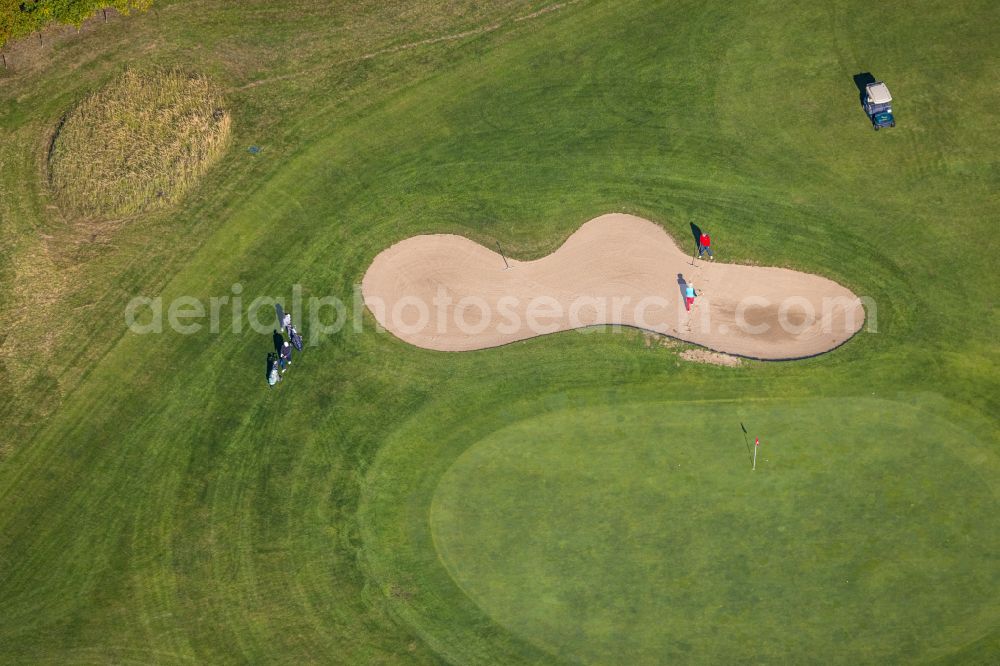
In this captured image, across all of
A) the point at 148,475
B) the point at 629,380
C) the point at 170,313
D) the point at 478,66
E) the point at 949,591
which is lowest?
the point at 949,591

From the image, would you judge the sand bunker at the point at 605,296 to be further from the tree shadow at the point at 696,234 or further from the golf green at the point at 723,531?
the golf green at the point at 723,531

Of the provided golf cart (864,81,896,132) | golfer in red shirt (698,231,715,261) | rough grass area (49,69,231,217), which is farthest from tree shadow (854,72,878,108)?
rough grass area (49,69,231,217)

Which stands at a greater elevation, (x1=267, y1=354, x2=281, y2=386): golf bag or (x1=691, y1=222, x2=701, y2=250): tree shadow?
(x1=691, y1=222, x2=701, y2=250): tree shadow

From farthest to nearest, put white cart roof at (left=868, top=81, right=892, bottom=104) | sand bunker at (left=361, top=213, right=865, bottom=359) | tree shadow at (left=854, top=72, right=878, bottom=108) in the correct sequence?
tree shadow at (left=854, top=72, right=878, bottom=108) < white cart roof at (left=868, top=81, right=892, bottom=104) < sand bunker at (left=361, top=213, right=865, bottom=359)

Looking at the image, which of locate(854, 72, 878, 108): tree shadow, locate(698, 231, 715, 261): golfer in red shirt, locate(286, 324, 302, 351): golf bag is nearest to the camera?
locate(286, 324, 302, 351): golf bag

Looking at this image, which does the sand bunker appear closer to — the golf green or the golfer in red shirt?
the golfer in red shirt

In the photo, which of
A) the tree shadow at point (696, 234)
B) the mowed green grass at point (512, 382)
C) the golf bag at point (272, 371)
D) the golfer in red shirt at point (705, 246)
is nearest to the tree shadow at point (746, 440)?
the mowed green grass at point (512, 382)

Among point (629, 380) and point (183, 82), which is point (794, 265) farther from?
point (183, 82)

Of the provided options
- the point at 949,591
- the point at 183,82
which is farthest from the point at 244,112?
the point at 949,591
